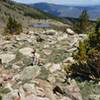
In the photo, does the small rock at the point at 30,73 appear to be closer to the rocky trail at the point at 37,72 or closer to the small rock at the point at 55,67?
the rocky trail at the point at 37,72

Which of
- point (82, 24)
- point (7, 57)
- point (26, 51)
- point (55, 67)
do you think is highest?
point (55, 67)

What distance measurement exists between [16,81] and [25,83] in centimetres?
190

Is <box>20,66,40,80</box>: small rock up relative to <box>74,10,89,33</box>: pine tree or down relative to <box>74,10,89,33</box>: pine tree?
up

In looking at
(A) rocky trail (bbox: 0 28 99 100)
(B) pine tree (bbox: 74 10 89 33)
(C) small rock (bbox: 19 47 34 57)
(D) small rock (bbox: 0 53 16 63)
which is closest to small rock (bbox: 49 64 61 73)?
(A) rocky trail (bbox: 0 28 99 100)

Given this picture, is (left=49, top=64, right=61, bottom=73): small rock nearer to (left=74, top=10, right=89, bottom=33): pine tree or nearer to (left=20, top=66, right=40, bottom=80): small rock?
(left=20, top=66, right=40, bottom=80): small rock

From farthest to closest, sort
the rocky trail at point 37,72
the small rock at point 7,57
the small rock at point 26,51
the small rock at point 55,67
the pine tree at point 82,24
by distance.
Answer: the pine tree at point 82,24, the small rock at point 26,51, the small rock at point 7,57, the small rock at point 55,67, the rocky trail at point 37,72

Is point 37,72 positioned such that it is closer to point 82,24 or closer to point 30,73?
point 30,73

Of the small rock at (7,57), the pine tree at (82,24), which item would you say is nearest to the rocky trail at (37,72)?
the small rock at (7,57)

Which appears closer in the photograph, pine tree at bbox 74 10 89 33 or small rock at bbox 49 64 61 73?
small rock at bbox 49 64 61 73

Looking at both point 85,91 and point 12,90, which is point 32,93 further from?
point 85,91

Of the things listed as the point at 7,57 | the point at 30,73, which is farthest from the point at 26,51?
the point at 30,73

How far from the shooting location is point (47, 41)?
46531mm

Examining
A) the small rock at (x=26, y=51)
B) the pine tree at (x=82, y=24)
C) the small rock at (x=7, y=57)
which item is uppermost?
the small rock at (x=26, y=51)

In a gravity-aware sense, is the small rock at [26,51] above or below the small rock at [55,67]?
below
